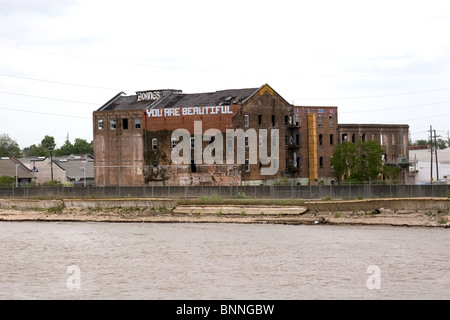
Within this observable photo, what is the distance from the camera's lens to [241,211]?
56.0 m

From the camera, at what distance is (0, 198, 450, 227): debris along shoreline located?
4803 centimetres

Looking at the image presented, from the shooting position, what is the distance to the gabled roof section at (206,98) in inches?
3233

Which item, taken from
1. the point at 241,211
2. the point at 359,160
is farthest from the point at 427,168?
the point at 241,211

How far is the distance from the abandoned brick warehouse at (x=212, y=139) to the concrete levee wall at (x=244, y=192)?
1353 cm

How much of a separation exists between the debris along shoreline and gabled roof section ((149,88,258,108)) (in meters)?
23.3

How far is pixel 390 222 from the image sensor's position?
154 feet

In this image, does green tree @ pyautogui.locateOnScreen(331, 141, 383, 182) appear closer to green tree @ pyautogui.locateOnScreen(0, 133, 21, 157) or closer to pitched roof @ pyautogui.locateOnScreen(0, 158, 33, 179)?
pitched roof @ pyautogui.locateOnScreen(0, 158, 33, 179)

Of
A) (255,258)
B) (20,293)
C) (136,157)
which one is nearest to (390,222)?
(255,258)

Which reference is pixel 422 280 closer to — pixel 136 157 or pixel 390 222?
pixel 390 222

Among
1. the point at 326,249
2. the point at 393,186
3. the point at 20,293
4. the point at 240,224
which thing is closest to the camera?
the point at 20,293

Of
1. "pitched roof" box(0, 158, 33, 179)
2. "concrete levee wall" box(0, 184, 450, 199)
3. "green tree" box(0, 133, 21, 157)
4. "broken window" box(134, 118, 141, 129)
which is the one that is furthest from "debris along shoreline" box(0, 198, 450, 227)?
"green tree" box(0, 133, 21, 157)

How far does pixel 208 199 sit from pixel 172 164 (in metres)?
22.8

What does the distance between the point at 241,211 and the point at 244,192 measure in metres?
Result: 8.06

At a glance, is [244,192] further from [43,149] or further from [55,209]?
[43,149]
